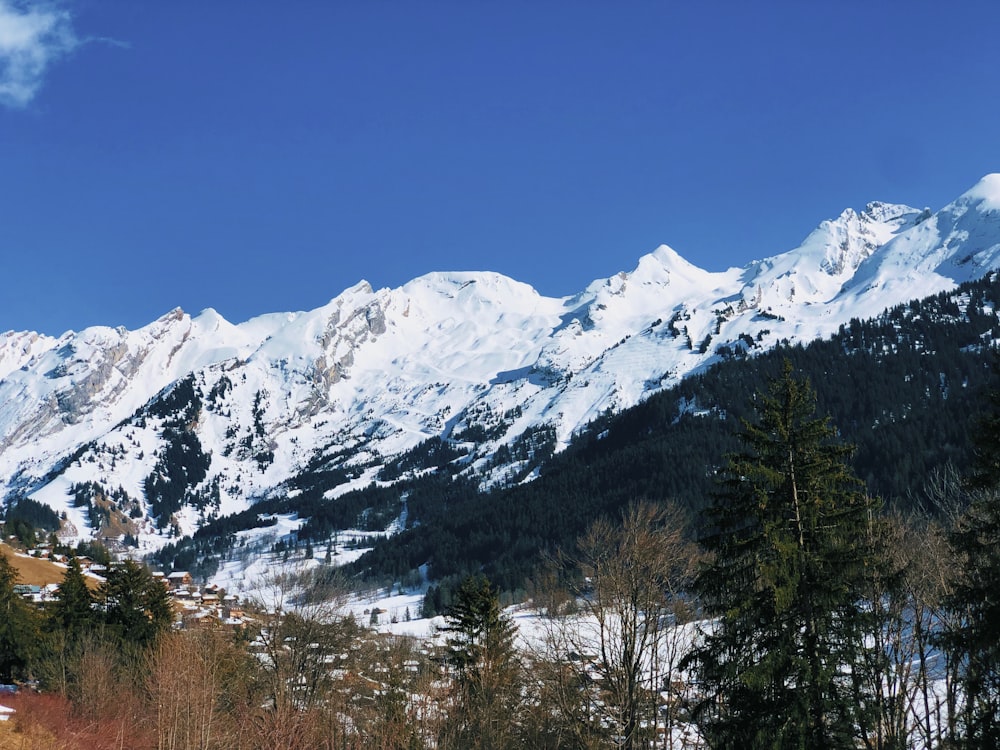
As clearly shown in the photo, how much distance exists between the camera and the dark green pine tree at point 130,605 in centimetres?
6656

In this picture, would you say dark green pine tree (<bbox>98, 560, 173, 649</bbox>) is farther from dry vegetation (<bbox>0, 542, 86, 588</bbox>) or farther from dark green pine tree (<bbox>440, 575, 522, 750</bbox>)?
dry vegetation (<bbox>0, 542, 86, 588</bbox>)

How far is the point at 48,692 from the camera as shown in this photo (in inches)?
2121

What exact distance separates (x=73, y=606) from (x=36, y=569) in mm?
99755

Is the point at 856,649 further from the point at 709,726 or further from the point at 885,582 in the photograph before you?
the point at 709,726

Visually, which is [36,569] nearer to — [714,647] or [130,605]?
[130,605]

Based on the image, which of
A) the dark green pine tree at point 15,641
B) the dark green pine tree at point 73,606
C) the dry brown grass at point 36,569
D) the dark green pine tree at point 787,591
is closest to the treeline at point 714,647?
the dark green pine tree at point 787,591

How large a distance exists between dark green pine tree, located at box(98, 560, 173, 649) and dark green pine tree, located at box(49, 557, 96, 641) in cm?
142

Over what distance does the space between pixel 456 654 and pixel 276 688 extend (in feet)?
38.5

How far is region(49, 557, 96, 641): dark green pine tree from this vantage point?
64.1 metres

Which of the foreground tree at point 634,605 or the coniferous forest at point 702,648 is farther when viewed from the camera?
the foreground tree at point 634,605

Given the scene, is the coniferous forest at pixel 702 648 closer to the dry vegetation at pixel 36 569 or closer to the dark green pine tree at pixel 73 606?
the dark green pine tree at pixel 73 606

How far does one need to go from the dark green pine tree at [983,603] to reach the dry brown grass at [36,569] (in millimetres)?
145364

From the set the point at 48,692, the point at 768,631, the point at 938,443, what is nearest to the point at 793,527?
the point at 768,631

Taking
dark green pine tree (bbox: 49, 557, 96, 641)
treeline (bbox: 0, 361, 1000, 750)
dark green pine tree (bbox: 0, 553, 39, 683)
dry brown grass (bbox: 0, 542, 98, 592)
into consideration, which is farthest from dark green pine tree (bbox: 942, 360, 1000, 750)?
dry brown grass (bbox: 0, 542, 98, 592)
